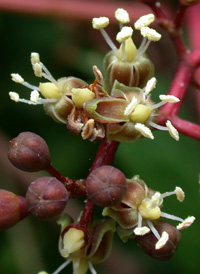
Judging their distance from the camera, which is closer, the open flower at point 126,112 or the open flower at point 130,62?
the open flower at point 126,112

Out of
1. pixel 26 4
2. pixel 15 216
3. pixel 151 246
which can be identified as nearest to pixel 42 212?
pixel 15 216

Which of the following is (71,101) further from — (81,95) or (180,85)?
(180,85)

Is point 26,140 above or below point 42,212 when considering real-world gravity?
above

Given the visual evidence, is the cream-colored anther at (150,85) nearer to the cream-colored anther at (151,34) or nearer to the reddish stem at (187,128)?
the cream-colored anther at (151,34)

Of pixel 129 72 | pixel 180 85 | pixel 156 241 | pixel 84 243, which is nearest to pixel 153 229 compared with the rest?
pixel 156 241

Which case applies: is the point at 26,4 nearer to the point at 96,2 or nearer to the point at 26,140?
the point at 96,2

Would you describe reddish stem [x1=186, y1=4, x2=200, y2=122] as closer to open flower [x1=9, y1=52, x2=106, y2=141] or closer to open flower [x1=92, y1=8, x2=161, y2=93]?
open flower [x1=92, y1=8, x2=161, y2=93]

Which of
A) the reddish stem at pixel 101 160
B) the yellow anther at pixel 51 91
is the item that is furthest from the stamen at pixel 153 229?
the yellow anther at pixel 51 91

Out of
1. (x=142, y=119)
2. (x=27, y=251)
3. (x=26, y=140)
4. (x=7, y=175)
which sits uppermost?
(x=142, y=119)
